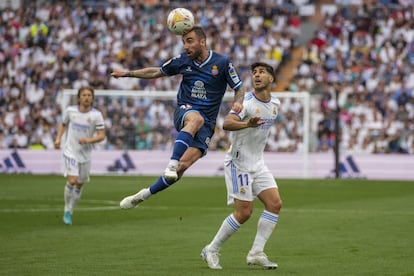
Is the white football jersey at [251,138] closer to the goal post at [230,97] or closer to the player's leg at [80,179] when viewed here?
the player's leg at [80,179]

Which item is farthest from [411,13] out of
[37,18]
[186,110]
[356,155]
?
[186,110]

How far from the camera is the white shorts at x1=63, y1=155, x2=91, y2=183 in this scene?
19.0m

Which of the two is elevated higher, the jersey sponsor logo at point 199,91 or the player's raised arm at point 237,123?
the jersey sponsor logo at point 199,91

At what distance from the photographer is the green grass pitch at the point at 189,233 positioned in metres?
12.4

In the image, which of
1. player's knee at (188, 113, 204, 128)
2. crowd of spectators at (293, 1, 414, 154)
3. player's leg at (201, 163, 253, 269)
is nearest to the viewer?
player's leg at (201, 163, 253, 269)

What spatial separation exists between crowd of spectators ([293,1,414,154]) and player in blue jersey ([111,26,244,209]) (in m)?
20.9

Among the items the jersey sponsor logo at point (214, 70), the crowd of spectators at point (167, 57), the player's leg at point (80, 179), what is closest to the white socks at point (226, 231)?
the jersey sponsor logo at point (214, 70)

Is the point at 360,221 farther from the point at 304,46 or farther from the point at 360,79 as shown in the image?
the point at 304,46

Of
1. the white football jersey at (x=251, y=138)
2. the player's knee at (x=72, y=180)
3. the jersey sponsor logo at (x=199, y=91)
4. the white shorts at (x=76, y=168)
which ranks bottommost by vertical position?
the player's knee at (x=72, y=180)

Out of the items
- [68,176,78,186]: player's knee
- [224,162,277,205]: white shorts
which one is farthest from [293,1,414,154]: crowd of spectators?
[224,162,277,205]: white shorts

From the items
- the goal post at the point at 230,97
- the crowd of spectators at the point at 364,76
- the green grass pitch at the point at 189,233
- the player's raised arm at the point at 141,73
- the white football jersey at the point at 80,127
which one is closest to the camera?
the green grass pitch at the point at 189,233

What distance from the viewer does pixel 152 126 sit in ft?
115

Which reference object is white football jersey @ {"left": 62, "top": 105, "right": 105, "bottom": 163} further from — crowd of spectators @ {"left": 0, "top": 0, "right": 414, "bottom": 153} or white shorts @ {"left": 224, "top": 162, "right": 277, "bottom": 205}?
crowd of spectators @ {"left": 0, "top": 0, "right": 414, "bottom": 153}

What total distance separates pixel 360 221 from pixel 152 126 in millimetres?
17071
